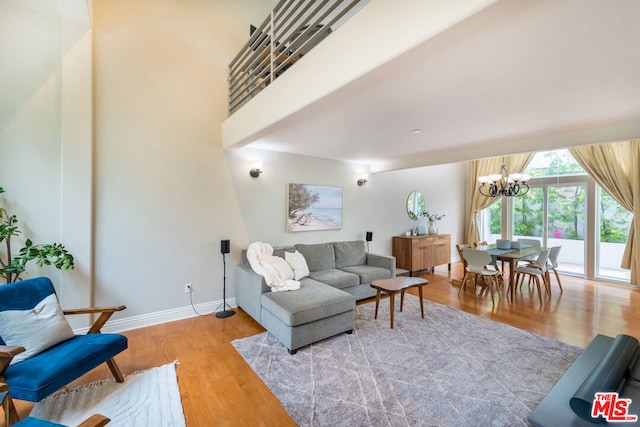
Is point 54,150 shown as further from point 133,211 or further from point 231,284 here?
point 231,284

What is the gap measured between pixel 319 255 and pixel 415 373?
90.7 inches

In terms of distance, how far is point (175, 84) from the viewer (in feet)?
11.0

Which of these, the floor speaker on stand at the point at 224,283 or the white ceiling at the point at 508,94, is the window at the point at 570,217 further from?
the floor speaker on stand at the point at 224,283

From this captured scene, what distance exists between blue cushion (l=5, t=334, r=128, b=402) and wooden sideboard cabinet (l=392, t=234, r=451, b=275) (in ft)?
16.1

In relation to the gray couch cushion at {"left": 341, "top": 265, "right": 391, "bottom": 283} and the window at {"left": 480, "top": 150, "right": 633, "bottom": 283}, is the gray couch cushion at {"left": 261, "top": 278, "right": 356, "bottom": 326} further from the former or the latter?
Answer: the window at {"left": 480, "top": 150, "right": 633, "bottom": 283}

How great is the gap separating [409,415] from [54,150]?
4.02 m

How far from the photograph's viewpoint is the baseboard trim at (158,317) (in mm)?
3013

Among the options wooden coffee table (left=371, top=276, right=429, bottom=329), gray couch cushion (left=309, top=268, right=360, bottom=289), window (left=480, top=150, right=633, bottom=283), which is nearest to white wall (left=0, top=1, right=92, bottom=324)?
gray couch cushion (left=309, top=268, right=360, bottom=289)

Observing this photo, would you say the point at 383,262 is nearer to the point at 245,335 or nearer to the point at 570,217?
the point at 245,335

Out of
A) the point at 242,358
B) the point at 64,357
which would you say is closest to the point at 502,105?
the point at 242,358

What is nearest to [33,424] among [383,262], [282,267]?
[282,267]

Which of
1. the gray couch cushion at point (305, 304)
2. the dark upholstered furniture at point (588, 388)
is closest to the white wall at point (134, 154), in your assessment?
the gray couch cushion at point (305, 304)

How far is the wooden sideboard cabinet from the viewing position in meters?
5.59

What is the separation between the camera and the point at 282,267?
3.44 metres
